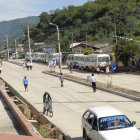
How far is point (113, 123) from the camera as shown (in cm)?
925

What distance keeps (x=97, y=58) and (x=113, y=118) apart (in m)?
30.0

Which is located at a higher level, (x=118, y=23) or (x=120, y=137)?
(x=118, y=23)

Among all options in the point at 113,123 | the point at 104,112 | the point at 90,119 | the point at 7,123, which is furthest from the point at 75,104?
the point at 113,123

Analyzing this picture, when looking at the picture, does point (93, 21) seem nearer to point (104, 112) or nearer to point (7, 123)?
point (7, 123)

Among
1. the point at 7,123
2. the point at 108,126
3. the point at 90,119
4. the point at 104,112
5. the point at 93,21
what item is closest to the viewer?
the point at 108,126

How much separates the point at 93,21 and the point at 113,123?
115375 millimetres

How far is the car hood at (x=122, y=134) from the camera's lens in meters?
8.28

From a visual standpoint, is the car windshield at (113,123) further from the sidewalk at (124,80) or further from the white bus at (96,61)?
the white bus at (96,61)

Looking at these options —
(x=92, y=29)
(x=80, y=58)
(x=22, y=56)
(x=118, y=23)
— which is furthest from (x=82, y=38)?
(x=80, y=58)

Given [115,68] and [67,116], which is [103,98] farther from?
[115,68]

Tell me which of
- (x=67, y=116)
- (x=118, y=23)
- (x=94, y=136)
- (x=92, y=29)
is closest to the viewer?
(x=94, y=136)

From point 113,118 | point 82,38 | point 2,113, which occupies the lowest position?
point 2,113

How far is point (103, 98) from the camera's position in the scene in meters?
20.2

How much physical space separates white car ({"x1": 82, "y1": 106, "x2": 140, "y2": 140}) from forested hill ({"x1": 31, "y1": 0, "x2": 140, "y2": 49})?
180 ft
